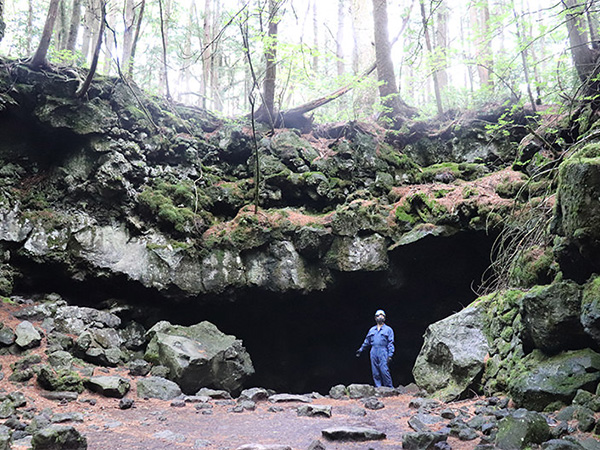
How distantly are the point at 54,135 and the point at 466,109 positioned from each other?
10.8 m

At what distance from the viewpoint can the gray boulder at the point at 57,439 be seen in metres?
2.86

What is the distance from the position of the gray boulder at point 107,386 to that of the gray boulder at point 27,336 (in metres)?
1.27

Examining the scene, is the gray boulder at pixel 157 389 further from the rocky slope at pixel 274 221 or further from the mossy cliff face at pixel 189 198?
the mossy cliff face at pixel 189 198

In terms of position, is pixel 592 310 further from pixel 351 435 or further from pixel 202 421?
pixel 202 421

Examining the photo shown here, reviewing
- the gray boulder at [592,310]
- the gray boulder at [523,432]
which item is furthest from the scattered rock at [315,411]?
the gray boulder at [592,310]

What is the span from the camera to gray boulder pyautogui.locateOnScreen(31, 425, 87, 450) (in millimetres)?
2855

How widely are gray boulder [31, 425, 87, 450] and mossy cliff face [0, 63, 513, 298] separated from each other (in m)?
5.20

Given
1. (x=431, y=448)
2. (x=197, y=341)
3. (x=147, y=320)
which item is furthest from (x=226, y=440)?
(x=147, y=320)

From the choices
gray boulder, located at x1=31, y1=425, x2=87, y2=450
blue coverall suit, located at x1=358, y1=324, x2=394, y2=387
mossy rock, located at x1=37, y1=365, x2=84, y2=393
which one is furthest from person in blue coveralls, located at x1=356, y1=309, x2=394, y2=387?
gray boulder, located at x1=31, y1=425, x2=87, y2=450

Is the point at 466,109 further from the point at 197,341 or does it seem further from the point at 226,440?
the point at 226,440

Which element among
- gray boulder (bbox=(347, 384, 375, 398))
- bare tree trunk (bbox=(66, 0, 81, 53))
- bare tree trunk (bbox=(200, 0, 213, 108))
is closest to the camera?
gray boulder (bbox=(347, 384, 375, 398))

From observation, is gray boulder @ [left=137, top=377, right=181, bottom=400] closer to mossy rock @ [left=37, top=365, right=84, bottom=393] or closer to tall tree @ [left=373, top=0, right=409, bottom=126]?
mossy rock @ [left=37, top=365, right=84, bottom=393]

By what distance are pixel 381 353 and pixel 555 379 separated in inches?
171

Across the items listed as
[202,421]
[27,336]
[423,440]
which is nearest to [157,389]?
[202,421]
